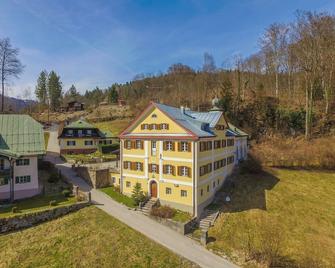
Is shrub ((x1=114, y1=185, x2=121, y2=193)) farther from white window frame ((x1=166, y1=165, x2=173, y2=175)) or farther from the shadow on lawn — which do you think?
the shadow on lawn

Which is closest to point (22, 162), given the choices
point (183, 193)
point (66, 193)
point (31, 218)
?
point (66, 193)

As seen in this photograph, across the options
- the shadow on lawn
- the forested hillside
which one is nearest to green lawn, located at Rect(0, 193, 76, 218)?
the shadow on lawn

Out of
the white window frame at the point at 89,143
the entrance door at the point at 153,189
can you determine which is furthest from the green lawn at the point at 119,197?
the white window frame at the point at 89,143

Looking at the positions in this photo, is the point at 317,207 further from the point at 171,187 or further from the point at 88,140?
the point at 88,140

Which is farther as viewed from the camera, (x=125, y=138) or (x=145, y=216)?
(x=125, y=138)

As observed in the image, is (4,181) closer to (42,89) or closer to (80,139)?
(80,139)

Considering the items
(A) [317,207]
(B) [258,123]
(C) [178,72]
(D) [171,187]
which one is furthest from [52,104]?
(A) [317,207]
